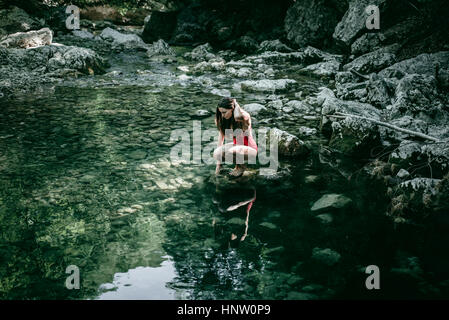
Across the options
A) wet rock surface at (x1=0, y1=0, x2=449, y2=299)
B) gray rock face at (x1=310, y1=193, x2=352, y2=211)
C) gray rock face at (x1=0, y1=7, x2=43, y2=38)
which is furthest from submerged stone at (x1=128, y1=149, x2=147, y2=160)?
gray rock face at (x1=0, y1=7, x2=43, y2=38)

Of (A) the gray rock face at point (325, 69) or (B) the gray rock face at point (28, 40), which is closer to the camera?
(A) the gray rock face at point (325, 69)

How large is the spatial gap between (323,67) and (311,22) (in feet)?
16.8

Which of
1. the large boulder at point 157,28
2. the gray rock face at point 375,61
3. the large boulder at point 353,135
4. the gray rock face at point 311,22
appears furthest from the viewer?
the large boulder at point 157,28

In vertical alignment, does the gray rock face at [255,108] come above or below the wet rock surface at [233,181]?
above

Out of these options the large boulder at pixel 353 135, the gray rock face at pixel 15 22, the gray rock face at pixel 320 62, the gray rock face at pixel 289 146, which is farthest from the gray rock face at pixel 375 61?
the gray rock face at pixel 15 22

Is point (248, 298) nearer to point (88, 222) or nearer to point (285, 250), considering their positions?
point (285, 250)

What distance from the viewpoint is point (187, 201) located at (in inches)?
174

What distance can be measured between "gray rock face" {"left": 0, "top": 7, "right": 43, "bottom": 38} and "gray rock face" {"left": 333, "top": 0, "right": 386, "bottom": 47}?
1497 cm

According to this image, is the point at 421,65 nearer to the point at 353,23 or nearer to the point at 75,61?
the point at 353,23

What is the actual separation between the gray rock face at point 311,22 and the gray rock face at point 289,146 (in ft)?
39.6

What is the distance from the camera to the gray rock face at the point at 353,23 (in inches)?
489

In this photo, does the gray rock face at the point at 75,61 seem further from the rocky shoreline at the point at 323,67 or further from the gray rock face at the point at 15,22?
the gray rock face at the point at 15,22

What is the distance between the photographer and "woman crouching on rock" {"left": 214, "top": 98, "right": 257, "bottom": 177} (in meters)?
4.69

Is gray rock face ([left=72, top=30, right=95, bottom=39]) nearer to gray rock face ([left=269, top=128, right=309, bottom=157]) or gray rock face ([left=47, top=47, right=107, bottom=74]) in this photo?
gray rock face ([left=47, top=47, right=107, bottom=74])
